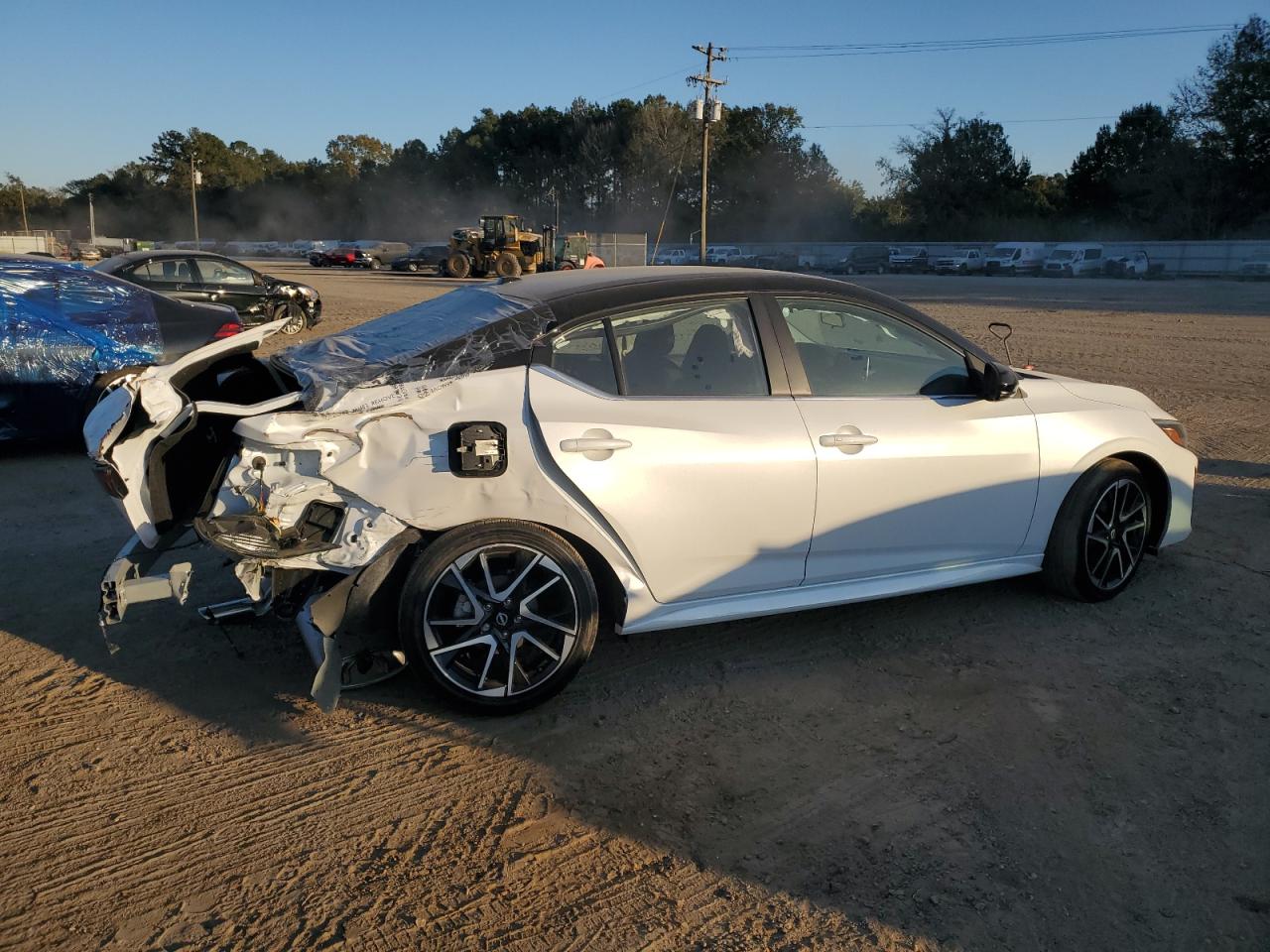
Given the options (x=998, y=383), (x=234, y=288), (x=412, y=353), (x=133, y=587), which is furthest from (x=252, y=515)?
(x=234, y=288)

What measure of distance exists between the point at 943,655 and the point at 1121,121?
7545cm

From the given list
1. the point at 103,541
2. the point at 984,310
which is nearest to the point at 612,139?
the point at 984,310

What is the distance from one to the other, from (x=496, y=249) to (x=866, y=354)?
124 feet

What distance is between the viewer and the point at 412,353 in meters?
3.73

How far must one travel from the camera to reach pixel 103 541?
569cm

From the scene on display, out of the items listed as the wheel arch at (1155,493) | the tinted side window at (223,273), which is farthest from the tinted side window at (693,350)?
the tinted side window at (223,273)

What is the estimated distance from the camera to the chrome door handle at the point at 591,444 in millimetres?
3609

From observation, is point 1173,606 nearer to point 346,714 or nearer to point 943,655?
point 943,655

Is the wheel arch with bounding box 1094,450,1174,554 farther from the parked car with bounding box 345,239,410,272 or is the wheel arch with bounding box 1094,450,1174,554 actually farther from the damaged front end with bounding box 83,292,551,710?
the parked car with bounding box 345,239,410,272

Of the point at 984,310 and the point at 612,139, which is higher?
the point at 612,139

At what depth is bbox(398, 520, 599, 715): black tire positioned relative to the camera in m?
3.51

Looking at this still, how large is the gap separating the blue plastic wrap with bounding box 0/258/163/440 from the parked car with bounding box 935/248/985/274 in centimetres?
4671

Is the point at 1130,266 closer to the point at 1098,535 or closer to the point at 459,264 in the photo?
the point at 459,264

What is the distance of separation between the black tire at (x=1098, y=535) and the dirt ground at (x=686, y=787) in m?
0.12
